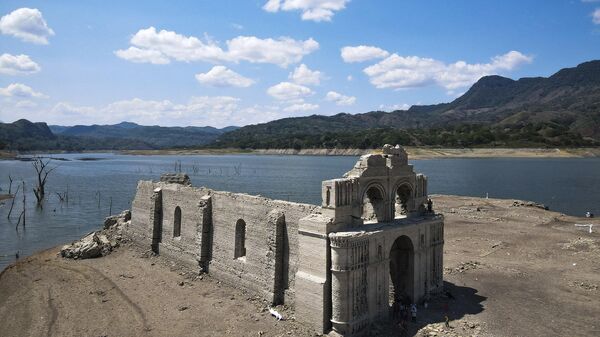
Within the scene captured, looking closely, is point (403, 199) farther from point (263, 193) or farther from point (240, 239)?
point (263, 193)

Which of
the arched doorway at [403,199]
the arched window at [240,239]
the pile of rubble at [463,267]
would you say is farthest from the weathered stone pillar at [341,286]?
the pile of rubble at [463,267]

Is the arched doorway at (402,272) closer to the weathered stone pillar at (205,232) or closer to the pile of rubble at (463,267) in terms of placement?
the pile of rubble at (463,267)

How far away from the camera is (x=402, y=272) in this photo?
993 inches

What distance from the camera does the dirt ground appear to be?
897 inches

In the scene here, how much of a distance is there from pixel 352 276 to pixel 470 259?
17.8 m

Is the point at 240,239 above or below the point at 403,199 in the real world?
below

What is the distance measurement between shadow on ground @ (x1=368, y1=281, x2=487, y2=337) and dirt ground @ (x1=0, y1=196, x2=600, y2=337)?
53mm

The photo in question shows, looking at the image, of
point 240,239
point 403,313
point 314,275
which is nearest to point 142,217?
point 240,239

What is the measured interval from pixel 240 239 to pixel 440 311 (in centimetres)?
1260

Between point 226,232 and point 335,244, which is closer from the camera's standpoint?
point 335,244

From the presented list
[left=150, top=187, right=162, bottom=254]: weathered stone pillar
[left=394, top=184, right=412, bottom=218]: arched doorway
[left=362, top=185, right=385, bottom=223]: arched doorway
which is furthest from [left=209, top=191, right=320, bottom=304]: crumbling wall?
[left=150, top=187, right=162, bottom=254]: weathered stone pillar

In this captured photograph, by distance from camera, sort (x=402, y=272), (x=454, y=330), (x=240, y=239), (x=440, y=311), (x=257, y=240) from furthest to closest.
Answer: (x=240, y=239) → (x=257, y=240) → (x=402, y=272) → (x=440, y=311) → (x=454, y=330)

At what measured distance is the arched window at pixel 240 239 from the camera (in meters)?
28.5

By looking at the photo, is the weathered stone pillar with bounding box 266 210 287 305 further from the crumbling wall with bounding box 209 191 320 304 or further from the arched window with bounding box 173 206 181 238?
the arched window with bounding box 173 206 181 238
